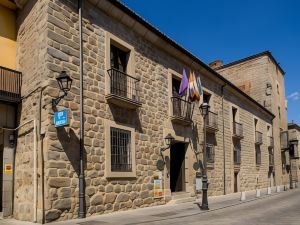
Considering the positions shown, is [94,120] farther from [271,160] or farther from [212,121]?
[271,160]

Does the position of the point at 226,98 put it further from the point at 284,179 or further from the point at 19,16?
the point at 284,179

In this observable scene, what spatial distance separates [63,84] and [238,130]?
50.0ft

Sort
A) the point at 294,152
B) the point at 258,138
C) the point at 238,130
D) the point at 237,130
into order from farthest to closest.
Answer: the point at 294,152
the point at 258,138
the point at 238,130
the point at 237,130

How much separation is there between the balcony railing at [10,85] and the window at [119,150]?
2783 mm

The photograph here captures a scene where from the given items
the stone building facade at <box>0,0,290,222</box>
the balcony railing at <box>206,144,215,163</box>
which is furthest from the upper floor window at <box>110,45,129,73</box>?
the balcony railing at <box>206,144,215,163</box>

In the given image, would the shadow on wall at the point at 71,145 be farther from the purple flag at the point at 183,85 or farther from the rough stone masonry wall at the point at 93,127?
the purple flag at the point at 183,85

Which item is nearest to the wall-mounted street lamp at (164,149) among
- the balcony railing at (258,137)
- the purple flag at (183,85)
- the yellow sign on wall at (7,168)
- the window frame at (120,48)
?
the purple flag at (183,85)

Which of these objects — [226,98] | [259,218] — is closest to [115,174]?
[259,218]

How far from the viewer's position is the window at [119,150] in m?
10.8

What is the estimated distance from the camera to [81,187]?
9.42m

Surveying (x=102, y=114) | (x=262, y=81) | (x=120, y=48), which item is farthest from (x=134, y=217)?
(x=262, y=81)

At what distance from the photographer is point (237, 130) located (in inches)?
858

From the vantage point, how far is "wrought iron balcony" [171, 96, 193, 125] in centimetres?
1464

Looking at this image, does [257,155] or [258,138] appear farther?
[258,138]
